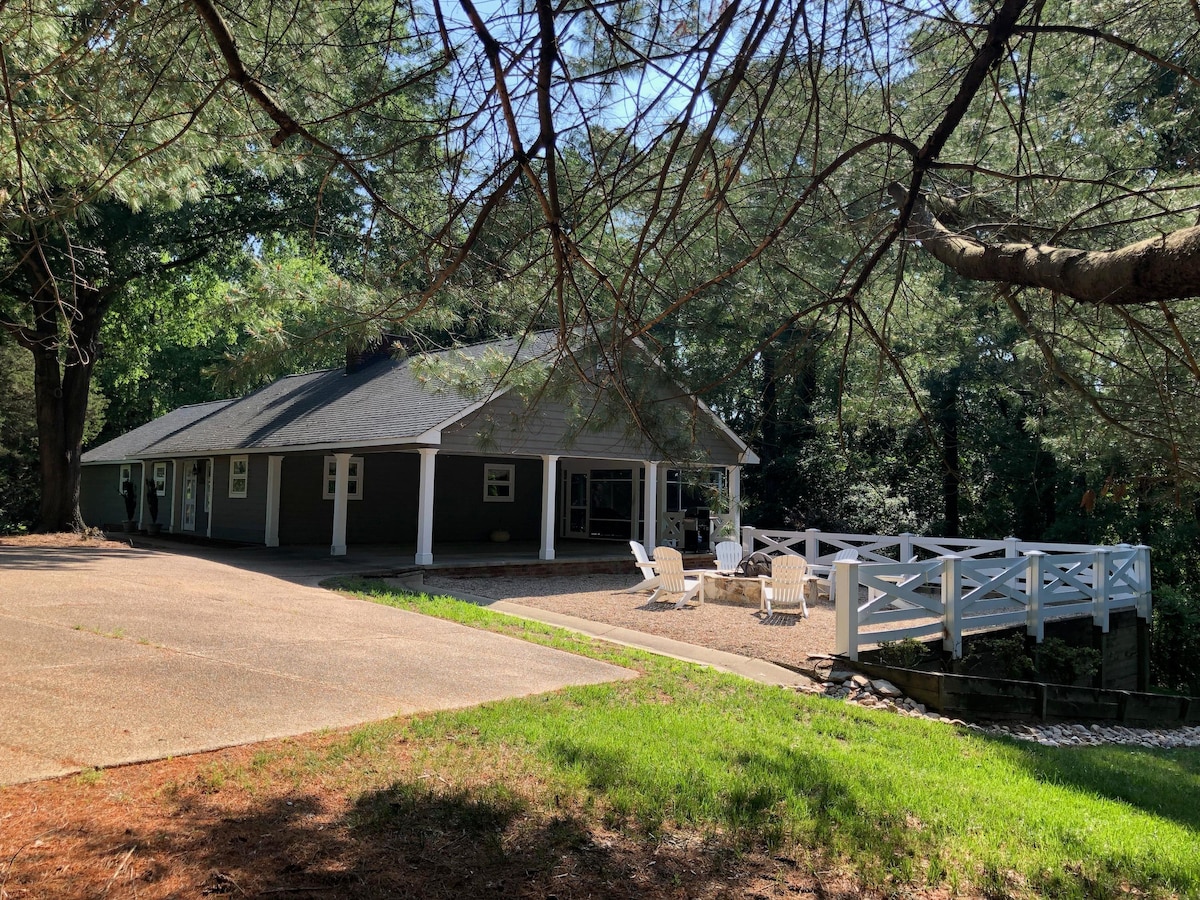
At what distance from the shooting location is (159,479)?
27766 millimetres

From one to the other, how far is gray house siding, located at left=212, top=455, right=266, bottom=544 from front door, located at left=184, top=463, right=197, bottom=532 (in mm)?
1493

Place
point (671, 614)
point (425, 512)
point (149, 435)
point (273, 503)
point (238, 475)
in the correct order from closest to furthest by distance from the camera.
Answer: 1. point (671, 614)
2. point (425, 512)
3. point (273, 503)
4. point (238, 475)
5. point (149, 435)

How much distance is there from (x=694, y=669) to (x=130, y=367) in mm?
32046

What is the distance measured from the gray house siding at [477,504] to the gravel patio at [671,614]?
7042mm

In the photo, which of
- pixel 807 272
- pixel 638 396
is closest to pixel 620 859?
pixel 638 396

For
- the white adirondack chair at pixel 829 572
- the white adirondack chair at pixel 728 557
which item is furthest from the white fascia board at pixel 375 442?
the white adirondack chair at pixel 829 572

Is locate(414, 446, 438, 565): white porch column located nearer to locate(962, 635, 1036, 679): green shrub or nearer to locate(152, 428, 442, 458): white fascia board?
locate(152, 428, 442, 458): white fascia board

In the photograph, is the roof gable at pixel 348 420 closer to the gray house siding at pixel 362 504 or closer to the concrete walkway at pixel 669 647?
the gray house siding at pixel 362 504

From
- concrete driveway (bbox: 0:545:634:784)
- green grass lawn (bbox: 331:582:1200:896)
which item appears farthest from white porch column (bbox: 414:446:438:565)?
green grass lawn (bbox: 331:582:1200:896)

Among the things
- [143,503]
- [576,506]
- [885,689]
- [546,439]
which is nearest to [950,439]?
[576,506]

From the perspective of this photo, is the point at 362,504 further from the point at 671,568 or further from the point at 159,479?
the point at 671,568

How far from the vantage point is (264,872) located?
3.57m

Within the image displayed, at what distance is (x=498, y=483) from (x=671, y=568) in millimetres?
11584

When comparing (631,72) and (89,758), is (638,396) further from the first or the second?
(89,758)
